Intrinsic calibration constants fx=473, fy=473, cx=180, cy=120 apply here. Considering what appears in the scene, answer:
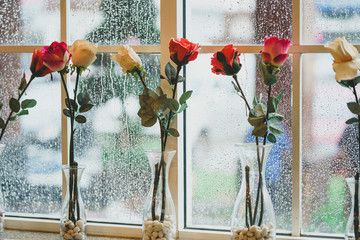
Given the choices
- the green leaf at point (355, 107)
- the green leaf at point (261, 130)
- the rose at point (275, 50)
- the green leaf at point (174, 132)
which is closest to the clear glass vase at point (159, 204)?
the green leaf at point (174, 132)

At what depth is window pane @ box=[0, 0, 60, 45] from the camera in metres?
→ 1.75

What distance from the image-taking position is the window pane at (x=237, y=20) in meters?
1.56

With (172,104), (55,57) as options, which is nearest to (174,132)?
(172,104)

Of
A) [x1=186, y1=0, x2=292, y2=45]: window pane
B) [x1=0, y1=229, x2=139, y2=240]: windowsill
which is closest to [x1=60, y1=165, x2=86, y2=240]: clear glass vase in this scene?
[x1=0, y1=229, x2=139, y2=240]: windowsill

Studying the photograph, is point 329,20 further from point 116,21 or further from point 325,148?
point 116,21

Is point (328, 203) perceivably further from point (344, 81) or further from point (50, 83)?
point (50, 83)

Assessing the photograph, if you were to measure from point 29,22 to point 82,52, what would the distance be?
473mm

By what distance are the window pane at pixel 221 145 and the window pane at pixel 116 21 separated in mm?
205

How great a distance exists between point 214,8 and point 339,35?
419mm

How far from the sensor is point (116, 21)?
5.56 feet

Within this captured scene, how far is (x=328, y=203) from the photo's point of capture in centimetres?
154

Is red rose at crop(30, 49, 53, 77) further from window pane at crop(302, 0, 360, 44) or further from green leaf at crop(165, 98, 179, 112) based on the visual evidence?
window pane at crop(302, 0, 360, 44)

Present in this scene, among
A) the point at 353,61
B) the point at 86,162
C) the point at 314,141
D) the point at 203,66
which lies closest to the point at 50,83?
the point at 86,162

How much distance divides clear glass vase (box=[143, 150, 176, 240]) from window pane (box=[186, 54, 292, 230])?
9.2 inches
